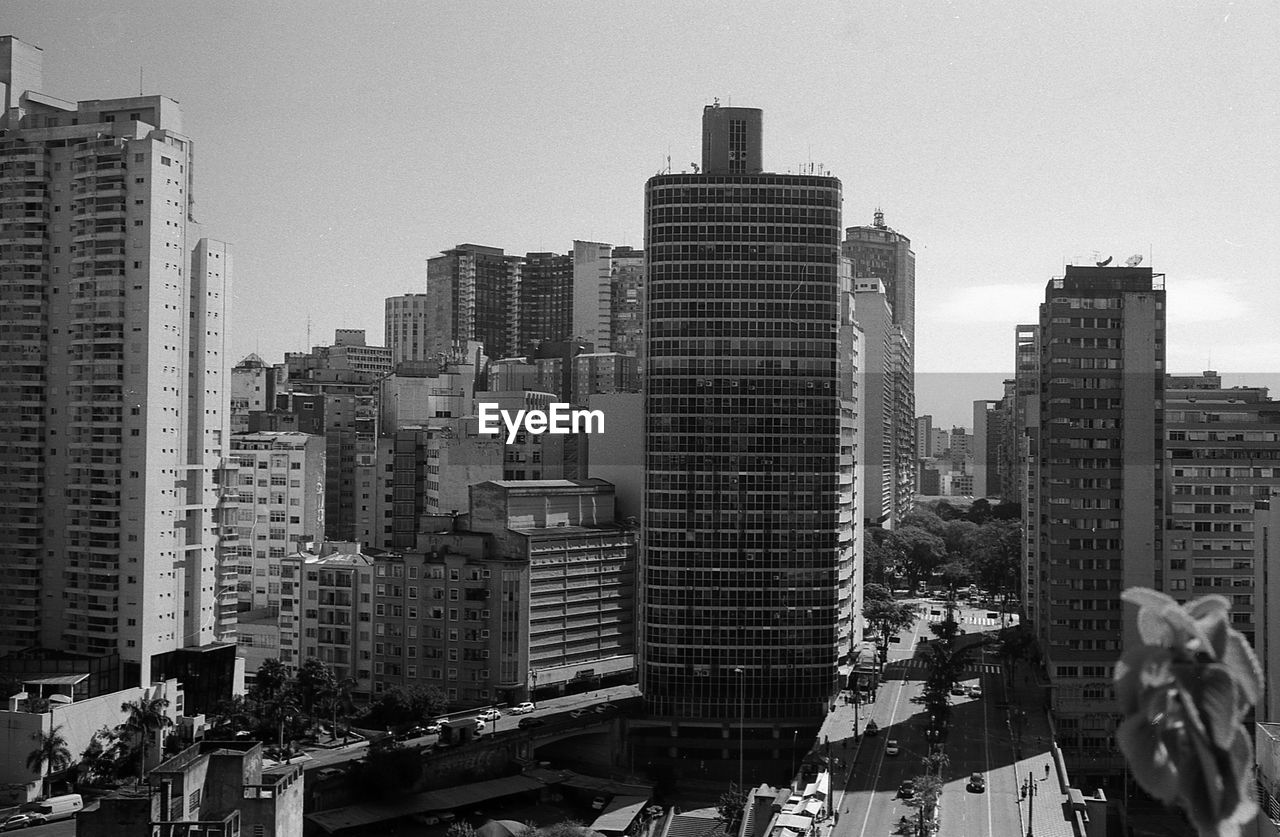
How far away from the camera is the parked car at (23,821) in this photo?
2098 cm

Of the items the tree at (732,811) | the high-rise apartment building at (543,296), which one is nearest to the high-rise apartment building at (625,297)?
the high-rise apartment building at (543,296)

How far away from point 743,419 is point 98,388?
13.9m

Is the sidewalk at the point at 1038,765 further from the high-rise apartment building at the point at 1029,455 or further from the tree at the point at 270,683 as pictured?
the tree at the point at 270,683

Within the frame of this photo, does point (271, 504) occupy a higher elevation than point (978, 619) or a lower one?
higher

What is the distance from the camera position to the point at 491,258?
2731 inches

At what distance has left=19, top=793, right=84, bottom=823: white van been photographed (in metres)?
21.8

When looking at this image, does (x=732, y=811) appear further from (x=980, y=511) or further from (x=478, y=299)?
(x=478, y=299)

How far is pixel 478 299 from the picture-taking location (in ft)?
227

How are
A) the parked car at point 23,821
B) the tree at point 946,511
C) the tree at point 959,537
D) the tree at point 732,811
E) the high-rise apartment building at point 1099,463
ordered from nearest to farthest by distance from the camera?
the parked car at point 23,821, the tree at point 732,811, the high-rise apartment building at point 1099,463, the tree at point 959,537, the tree at point 946,511

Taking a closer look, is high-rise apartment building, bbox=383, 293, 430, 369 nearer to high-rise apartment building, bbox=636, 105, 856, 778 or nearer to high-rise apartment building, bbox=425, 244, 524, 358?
high-rise apartment building, bbox=425, 244, 524, 358

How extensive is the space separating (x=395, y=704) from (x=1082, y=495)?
15367mm

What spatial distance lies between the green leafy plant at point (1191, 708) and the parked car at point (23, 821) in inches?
884

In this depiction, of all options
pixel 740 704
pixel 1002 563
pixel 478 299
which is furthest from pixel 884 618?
pixel 478 299

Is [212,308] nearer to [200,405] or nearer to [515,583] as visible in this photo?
[200,405]
